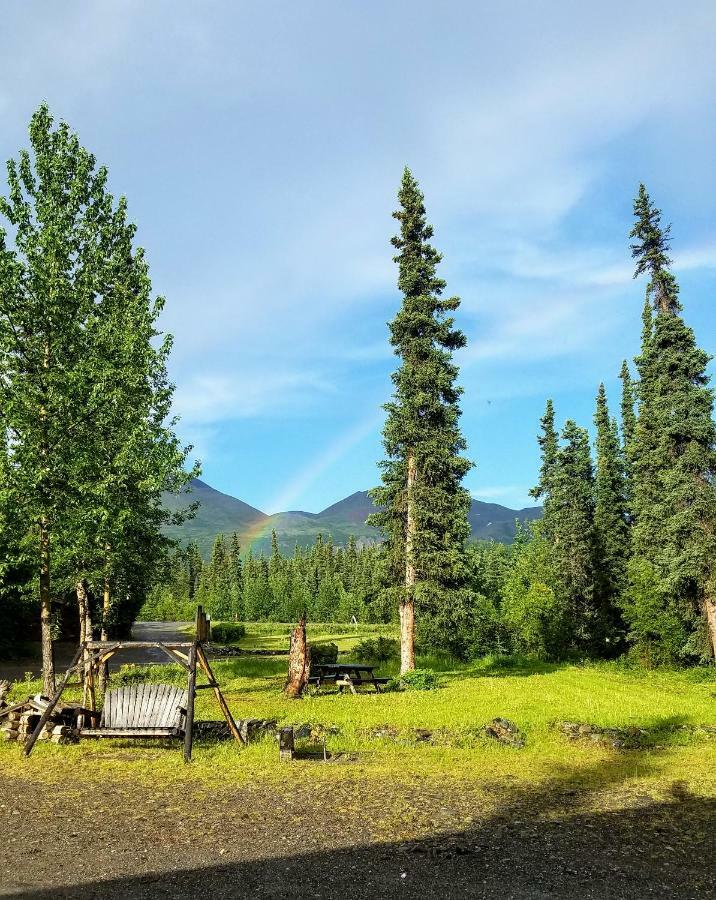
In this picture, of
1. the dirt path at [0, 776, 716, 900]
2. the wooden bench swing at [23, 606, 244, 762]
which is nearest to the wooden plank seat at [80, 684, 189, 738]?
the wooden bench swing at [23, 606, 244, 762]

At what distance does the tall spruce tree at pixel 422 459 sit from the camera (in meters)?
26.5

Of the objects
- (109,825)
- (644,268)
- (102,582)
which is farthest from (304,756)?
(644,268)

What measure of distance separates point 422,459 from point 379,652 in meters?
14.4

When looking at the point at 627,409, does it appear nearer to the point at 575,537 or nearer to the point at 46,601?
the point at 575,537

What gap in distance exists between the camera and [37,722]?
13539 millimetres

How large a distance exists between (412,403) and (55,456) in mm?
15700

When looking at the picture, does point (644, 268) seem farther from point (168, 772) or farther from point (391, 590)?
point (168, 772)

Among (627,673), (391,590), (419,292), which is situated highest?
(419,292)

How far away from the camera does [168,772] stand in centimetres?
1123

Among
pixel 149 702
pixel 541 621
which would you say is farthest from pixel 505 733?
pixel 541 621

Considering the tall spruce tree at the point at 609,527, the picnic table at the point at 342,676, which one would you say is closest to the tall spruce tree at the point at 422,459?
the picnic table at the point at 342,676

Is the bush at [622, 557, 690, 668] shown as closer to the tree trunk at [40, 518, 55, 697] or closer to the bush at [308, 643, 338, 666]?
the bush at [308, 643, 338, 666]

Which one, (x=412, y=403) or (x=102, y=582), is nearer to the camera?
(x=102, y=582)

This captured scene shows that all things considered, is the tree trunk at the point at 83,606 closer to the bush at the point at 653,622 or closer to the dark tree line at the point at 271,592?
the bush at the point at 653,622
